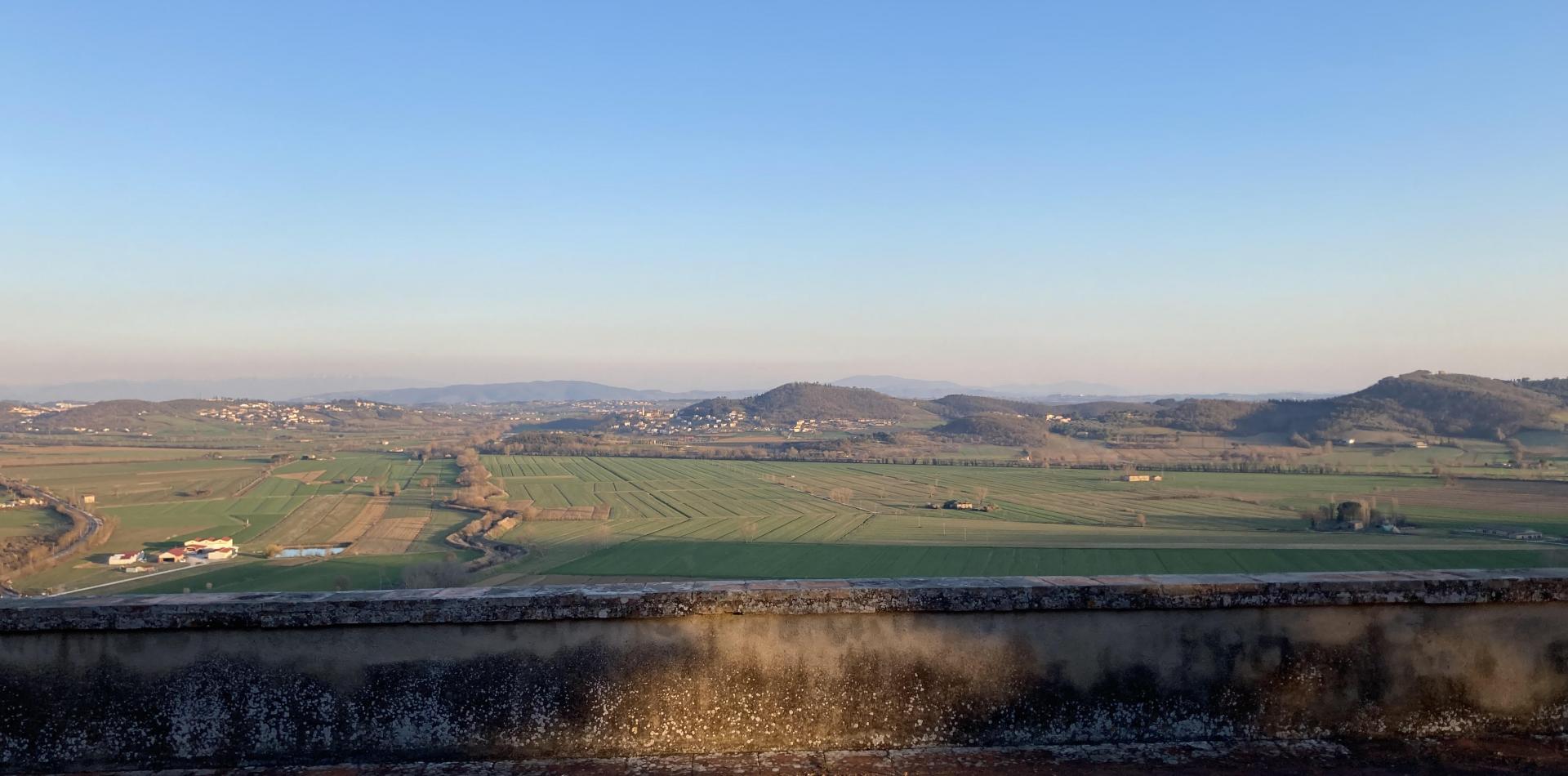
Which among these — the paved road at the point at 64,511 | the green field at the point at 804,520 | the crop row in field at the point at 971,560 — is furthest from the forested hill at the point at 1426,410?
the paved road at the point at 64,511

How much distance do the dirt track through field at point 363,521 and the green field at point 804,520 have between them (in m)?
0.21

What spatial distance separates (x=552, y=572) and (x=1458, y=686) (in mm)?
29456

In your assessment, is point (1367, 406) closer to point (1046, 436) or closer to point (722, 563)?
point (1046, 436)

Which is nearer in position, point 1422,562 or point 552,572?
point 1422,562

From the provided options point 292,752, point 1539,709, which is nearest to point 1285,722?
point 1539,709

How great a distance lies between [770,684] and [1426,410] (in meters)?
70.8

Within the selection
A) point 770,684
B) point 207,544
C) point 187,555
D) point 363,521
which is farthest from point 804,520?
point 770,684

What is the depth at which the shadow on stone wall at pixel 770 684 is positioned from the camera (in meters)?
3.88

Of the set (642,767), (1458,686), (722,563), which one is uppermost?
(1458,686)

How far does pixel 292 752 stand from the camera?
3.90 meters

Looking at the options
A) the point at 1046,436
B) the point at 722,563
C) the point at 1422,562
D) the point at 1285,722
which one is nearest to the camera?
the point at 1285,722

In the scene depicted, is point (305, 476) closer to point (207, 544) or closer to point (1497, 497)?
point (207, 544)

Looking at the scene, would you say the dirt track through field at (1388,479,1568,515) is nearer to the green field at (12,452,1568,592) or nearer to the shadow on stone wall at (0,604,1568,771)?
the green field at (12,452,1568,592)

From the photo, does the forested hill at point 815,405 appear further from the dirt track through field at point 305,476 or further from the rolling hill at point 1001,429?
the dirt track through field at point 305,476
